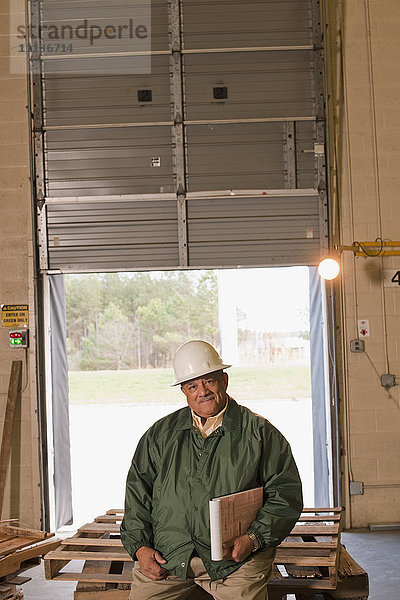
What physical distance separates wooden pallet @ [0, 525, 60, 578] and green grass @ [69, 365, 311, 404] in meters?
18.8

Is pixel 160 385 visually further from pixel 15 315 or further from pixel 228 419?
pixel 228 419

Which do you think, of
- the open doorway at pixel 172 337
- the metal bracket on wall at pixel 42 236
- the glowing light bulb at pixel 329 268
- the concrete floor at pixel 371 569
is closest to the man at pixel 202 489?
the concrete floor at pixel 371 569

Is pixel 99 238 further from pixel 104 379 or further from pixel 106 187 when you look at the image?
pixel 104 379

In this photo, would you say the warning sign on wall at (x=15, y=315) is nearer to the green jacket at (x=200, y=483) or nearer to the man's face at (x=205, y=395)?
the green jacket at (x=200, y=483)

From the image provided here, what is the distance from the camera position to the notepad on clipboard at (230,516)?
3150 millimetres

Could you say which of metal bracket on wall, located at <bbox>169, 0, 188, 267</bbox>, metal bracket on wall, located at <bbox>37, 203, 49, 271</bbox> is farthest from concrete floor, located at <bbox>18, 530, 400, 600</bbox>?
metal bracket on wall, located at <bbox>169, 0, 188, 267</bbox>

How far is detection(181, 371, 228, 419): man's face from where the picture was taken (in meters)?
3.57

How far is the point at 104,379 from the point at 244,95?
19.6 metres

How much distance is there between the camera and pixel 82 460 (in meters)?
13.3

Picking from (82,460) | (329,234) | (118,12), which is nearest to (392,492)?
(329,234)

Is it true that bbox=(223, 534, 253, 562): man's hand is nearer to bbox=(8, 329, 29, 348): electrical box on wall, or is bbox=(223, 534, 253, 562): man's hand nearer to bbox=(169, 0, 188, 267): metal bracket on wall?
bbox=(169, 0, 188, 267): metal bracket on wall

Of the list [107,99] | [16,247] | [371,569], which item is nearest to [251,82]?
[107,99]

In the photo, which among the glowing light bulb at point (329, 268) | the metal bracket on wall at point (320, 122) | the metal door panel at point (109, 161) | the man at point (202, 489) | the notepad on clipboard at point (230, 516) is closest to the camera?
the notepad on clipboard at point (230, 516)

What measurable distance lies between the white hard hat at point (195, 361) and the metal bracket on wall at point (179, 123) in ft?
12.4
